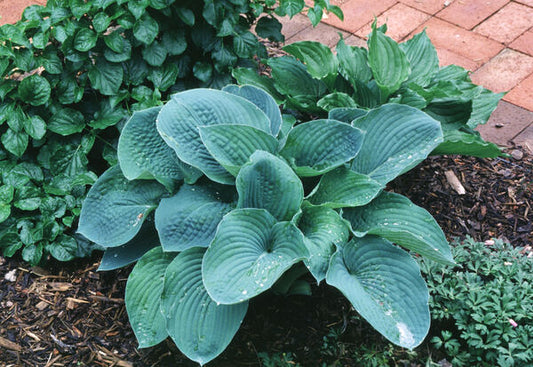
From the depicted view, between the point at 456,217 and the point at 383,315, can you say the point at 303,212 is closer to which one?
the point at 383,315

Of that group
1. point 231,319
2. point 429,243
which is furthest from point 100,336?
point 429,243

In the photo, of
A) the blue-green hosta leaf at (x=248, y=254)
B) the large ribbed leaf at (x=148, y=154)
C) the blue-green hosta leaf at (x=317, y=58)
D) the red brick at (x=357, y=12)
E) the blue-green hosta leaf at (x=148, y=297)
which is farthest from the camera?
the red brick at (x=357, y=12)

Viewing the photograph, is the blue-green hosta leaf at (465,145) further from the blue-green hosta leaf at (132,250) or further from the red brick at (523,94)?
the blue-green hosta leaf at (132,250)

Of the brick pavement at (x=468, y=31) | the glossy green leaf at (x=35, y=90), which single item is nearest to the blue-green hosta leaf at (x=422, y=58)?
the brick pavement at (x=468, y=31)

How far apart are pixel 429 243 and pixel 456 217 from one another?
76cm

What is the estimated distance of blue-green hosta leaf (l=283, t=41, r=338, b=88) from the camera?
274 cm

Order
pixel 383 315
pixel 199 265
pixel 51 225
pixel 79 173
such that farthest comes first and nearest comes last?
pixel 79 173 < pixel 51 225 < pixel 199 265 < pixel 383 315

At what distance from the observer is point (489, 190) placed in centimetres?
288

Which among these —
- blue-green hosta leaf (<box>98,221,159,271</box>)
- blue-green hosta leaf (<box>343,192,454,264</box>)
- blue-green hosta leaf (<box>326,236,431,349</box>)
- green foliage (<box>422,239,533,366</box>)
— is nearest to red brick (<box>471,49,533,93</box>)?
green foliage (<box>422,239,533,366</box>)

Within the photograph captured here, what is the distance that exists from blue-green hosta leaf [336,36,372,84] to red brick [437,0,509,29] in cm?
136

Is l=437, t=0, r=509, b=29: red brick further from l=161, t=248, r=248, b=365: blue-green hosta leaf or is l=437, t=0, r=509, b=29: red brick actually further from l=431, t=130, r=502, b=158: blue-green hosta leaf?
l=161, t=248, r=248, b=365: blue-green hosta leaf

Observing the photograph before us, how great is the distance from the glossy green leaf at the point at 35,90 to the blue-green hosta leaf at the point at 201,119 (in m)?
Result: 0.68

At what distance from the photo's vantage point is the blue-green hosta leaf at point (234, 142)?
2043mm

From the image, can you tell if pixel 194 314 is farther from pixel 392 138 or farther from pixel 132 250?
pixel 392 138
